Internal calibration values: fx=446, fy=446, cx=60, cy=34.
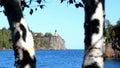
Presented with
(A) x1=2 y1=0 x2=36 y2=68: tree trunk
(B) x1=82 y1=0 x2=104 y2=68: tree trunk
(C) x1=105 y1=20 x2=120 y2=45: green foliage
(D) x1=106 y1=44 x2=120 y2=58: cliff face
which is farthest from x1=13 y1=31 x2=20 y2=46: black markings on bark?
(D) x1=106 y1=44 x2=120 y2=58: cliff face

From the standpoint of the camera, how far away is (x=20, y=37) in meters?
6.25

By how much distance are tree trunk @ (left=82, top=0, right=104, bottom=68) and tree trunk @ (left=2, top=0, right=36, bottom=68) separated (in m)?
0.85

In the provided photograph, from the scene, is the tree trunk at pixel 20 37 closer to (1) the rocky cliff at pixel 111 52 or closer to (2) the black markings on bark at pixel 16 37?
(2) the black markings on bark at pixel 16 37

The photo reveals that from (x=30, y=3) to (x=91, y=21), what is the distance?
2904mm

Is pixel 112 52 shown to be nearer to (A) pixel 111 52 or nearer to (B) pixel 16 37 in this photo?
(A) pixel 111 52

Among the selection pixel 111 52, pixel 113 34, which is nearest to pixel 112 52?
pixel 111 52

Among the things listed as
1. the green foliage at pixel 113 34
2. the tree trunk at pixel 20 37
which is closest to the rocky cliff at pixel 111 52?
the green foliage at pixel 113 34

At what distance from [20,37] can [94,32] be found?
1114mm

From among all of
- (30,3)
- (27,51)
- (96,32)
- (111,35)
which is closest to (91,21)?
(96,32)

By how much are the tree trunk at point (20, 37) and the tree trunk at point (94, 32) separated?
847 millimetres

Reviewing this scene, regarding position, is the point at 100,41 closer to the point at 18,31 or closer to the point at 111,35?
the point at 18,31

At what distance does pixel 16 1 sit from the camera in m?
6.21

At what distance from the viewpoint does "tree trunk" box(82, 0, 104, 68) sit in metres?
6.52

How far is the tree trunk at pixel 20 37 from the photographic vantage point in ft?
20.4
